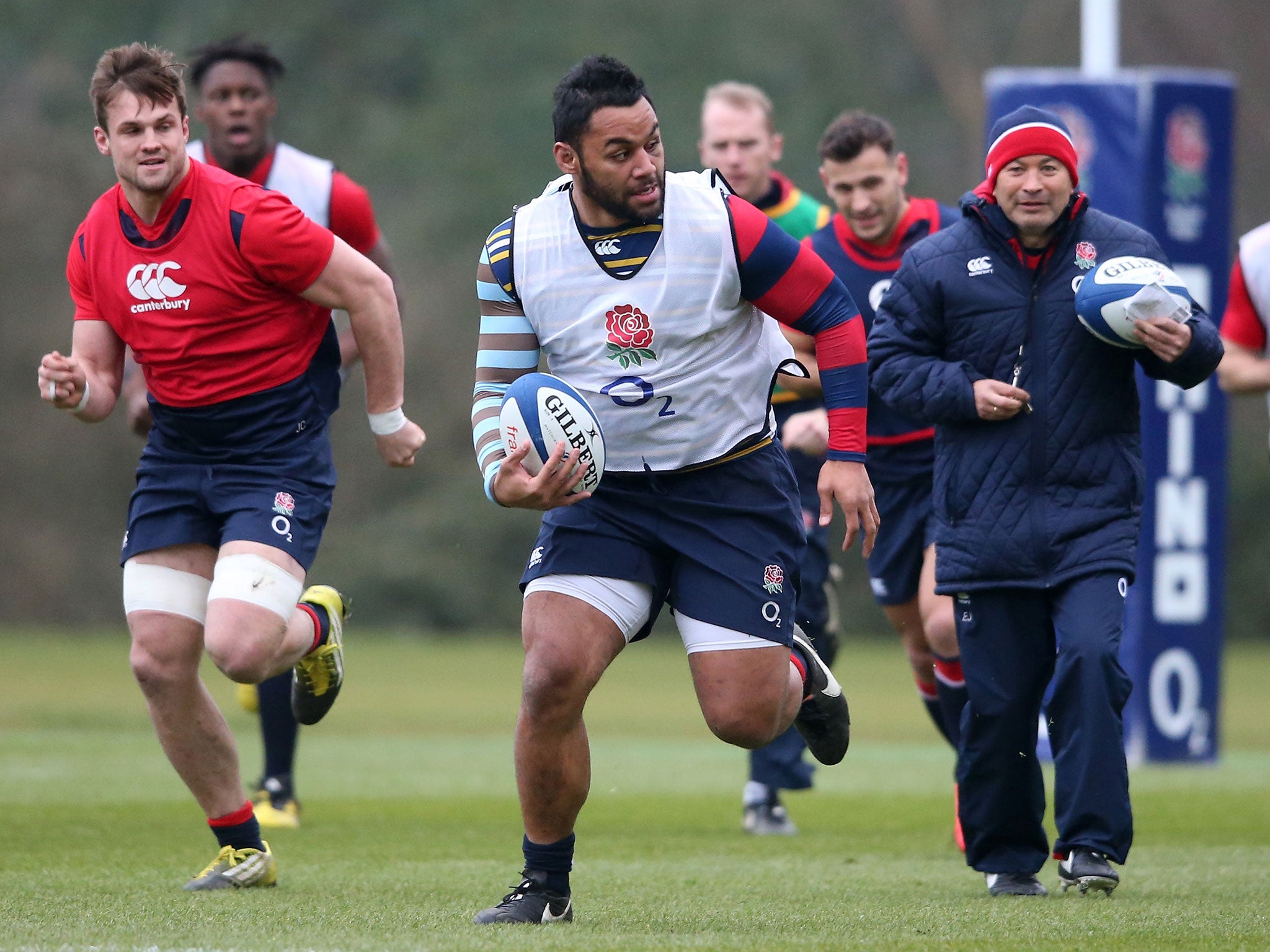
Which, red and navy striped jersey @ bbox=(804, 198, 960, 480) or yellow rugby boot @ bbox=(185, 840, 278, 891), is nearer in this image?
yellow rugby boot @ bbox=(185, 840, 278, 891)

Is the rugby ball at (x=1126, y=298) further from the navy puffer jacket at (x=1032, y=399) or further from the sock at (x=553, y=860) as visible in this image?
the sock at (x=553, y=860)

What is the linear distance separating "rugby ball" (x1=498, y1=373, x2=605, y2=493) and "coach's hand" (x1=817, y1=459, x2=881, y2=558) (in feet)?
2.21

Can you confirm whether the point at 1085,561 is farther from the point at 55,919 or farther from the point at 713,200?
the point at 55,919

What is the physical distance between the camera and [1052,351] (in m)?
5.84

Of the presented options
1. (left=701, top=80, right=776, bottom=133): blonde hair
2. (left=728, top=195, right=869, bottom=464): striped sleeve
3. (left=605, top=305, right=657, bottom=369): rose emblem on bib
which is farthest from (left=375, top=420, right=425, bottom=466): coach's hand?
(left=701, top=80, right=776, bottom=133): blonde hair

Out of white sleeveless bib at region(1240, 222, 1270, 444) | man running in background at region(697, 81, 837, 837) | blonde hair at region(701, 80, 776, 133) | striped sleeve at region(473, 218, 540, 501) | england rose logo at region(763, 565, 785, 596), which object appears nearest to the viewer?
striped sleeve at region(473, 218, 540, 501)

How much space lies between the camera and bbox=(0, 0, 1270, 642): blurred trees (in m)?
28.4

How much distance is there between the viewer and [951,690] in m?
7.30

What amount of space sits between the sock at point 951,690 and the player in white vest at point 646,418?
1.94m

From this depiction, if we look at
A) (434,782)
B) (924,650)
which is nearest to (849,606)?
(434,782)

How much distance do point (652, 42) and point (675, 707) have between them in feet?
56.8

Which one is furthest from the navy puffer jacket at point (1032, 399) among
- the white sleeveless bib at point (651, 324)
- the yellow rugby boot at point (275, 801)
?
the yellow rugby boot at point (275, 801)

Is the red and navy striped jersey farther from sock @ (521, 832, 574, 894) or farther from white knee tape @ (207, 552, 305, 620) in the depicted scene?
sock @ (521, 832, 574, 894)

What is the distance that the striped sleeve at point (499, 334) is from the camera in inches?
206
